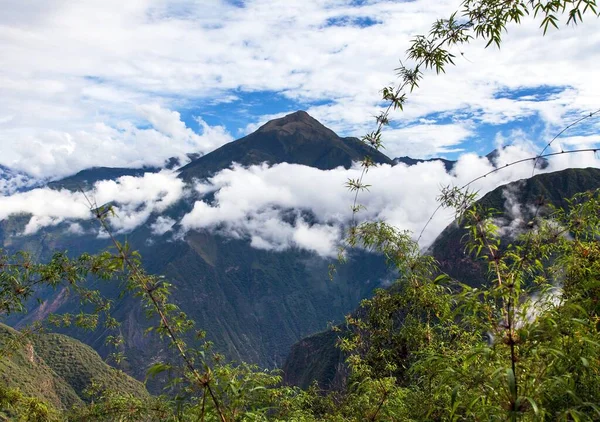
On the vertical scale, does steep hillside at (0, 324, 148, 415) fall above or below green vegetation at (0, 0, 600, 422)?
below

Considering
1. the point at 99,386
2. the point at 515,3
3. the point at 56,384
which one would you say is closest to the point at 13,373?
the point at 56,384

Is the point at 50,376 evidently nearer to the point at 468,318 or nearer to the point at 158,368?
the point at 158,368

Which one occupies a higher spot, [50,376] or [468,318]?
[468,318]

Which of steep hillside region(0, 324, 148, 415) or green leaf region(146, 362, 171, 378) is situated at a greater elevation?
green leaf region(146, 362, 171, 378)

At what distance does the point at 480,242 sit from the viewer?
522 centimetres

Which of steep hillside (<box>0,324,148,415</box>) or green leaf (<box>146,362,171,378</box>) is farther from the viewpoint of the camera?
steep hillside (<box>0,324,148,415</box>)

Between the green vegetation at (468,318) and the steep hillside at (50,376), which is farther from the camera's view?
the steep hillside at (50,376)

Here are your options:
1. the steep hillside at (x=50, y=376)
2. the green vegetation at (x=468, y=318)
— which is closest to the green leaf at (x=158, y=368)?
the green vegetation at (x=468, y=318)

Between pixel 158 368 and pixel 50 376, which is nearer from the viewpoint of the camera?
pixel 158 368

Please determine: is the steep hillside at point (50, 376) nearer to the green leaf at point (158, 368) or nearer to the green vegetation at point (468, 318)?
the green vegetation at point (468, 318)

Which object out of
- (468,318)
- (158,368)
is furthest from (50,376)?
(468,318)

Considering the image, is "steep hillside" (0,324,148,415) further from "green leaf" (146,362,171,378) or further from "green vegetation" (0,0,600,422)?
"green leaf" (146,362,171,378)

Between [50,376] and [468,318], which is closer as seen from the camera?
[468,318]

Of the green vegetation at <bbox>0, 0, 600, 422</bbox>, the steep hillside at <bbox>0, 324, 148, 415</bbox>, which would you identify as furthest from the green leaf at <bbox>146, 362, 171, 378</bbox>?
the steep hillside at <bbox>0, 324, 148, 415</bbox>
